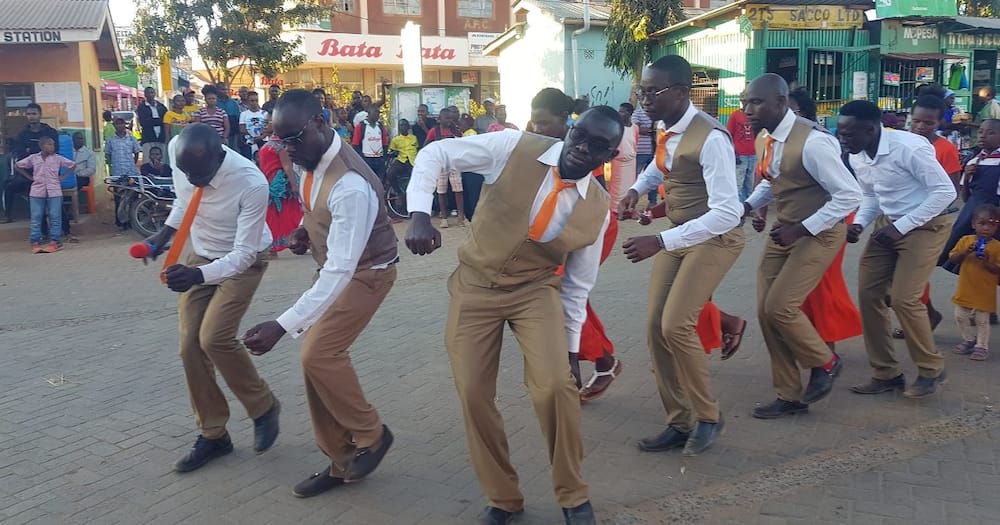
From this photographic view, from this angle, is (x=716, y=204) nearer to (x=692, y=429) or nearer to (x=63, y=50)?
(x=692, y=429)

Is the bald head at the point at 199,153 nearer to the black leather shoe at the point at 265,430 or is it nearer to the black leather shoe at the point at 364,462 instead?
the black leather shoe at the point at 265,430

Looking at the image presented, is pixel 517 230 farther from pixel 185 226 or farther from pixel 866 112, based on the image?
pixel 866 112

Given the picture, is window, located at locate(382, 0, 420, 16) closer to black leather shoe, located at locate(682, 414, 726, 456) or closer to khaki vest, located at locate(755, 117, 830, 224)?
khaki vest, located at locate(755, 117, 830, 224)

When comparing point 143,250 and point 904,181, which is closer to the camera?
point 143,250

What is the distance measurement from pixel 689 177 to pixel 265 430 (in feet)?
8.62

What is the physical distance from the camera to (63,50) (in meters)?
13.6

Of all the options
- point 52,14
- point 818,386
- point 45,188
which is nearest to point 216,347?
point 818,386

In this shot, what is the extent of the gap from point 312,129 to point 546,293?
1.29 m

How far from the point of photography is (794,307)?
4.73m

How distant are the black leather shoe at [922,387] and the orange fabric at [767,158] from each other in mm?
1589

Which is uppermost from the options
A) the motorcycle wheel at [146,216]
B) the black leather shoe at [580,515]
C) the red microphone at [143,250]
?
the red microphone at [143,250]

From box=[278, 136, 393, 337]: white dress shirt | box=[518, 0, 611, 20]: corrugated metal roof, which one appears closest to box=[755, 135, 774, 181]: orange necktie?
A: box=[278, 136, 393, 337]: white dress shirt

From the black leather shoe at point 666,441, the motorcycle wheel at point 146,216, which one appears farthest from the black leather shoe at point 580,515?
the motorcycle wheel at point 146,216

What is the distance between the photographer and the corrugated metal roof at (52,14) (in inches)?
496
